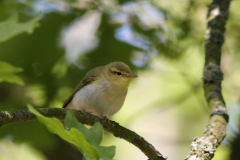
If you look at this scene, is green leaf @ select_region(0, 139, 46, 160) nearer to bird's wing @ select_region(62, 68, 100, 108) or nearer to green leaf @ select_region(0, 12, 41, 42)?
bird's wing @ select_region(62, 68, 100, 108)

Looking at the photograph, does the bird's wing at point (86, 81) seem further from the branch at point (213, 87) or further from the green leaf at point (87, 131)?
the green leaf at point (87, 131)

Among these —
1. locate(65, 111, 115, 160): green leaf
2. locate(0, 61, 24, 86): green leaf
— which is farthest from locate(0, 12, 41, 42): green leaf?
locate(65, 111, 115, 160): green leaf

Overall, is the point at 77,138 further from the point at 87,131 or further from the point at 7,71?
the point at 7,71

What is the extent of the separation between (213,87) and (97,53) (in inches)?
70.0

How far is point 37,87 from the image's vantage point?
168 inches

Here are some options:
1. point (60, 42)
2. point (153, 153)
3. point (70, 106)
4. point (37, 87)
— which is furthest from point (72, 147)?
point (153, 153)

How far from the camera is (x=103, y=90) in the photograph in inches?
163

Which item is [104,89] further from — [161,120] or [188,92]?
[161,120]

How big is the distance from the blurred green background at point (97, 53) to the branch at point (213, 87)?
62 centimetres

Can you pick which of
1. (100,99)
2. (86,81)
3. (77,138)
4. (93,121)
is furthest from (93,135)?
(86,81)

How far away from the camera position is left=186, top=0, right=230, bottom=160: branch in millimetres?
2566

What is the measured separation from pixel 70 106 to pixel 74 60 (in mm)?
A: 701

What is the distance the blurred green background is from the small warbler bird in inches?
5.0

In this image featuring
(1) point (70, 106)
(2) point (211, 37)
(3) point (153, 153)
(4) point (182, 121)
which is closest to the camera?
(3) point (153, 153)
